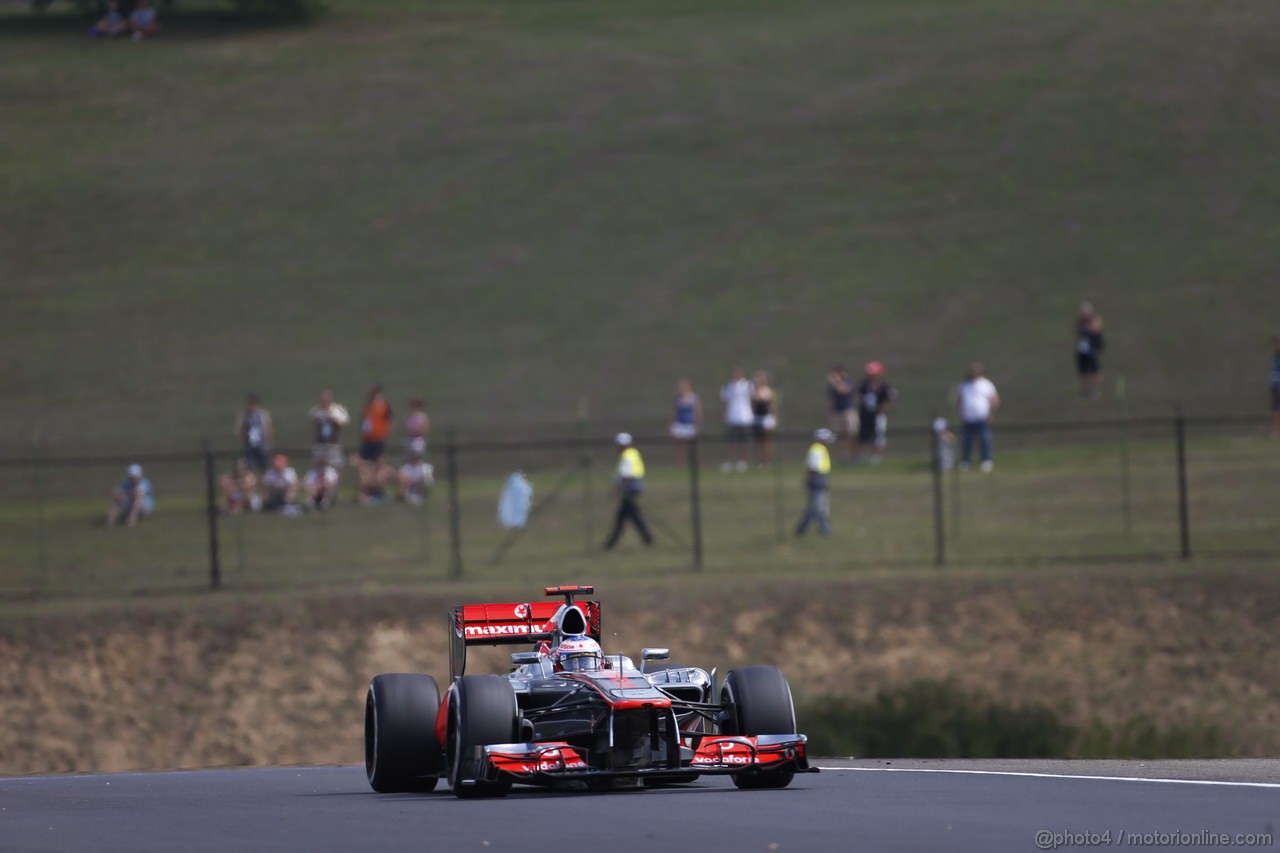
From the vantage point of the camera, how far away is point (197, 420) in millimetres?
44969

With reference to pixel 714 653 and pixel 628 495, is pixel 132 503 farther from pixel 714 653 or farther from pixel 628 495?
pixel 714 653

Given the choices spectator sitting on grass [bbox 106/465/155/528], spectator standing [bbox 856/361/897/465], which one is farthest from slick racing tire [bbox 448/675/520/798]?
spectator standing [bbox 856/361/897/465]

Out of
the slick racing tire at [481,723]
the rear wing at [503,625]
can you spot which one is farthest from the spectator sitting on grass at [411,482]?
the slick racing tire at [481,723]

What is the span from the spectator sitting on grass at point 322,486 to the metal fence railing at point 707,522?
0.99ft

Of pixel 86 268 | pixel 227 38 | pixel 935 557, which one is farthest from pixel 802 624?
pixel 227 38

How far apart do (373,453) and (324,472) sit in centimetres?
130

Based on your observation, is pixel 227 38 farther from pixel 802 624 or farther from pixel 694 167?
pixel 802 624

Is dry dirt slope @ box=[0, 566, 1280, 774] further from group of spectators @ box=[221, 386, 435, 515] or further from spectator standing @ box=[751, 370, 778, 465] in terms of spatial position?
spectator standing @ box=[751, 370, 778, 465]

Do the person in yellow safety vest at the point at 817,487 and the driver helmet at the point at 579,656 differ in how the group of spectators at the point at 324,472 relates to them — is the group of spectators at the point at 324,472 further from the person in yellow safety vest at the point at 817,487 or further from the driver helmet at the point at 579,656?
the driver helmet at the point at 579,656

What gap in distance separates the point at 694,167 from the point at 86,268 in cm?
1845

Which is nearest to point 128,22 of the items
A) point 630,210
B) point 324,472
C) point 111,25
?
point 111,25

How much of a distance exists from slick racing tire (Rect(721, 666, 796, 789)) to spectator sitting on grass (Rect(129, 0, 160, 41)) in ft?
210

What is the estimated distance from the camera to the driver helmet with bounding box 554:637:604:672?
13.9 metres

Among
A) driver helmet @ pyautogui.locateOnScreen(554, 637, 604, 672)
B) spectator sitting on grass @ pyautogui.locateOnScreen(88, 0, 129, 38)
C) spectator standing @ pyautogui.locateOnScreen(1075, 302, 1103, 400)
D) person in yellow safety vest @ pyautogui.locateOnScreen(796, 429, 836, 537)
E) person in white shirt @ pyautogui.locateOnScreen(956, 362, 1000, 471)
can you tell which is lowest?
driver helmet @ pyautogui.locateOnScreen(554, 637, 604, 672)
